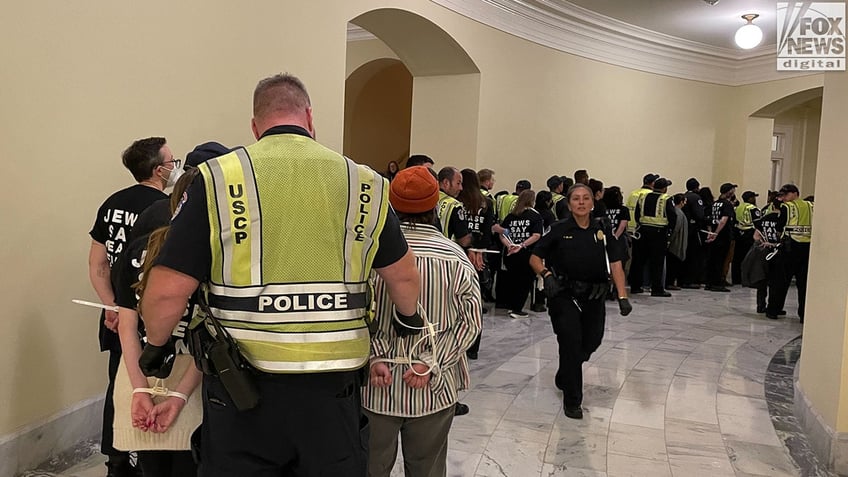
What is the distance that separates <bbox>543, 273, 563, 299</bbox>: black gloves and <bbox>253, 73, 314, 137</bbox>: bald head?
2.82 meters

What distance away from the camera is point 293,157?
169 cm

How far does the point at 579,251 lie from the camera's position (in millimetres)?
4363

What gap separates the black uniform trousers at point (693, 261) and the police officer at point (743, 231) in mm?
588

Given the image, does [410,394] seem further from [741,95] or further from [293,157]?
[741,95]

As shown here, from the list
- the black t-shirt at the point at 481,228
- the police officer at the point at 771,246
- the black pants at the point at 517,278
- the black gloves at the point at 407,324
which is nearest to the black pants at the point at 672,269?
the police officer at the point at 771,246

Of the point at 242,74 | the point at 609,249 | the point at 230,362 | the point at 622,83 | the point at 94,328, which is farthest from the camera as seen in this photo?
the point at 622,83

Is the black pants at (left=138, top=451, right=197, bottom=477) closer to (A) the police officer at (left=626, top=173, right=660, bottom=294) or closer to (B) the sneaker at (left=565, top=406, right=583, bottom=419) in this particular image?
Answer: (B) the sneaker at (left=565, top=406, right=583, bottom=419)

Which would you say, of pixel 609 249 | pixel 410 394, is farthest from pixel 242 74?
pixel 410 394

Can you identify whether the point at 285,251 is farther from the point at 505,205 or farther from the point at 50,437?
the point at 505,205

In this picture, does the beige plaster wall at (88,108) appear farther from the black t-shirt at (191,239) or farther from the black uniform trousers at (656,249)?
the black uniform trousers at (656,249)

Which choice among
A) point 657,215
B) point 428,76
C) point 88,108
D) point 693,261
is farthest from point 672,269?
point 88,108

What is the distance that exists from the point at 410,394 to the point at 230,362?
2.88 feet

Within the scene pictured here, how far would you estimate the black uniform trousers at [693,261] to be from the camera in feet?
33.7

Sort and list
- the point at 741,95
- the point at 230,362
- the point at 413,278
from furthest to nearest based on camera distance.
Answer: the point at 741,95 < the point at 413,278 < the point at 230,362
